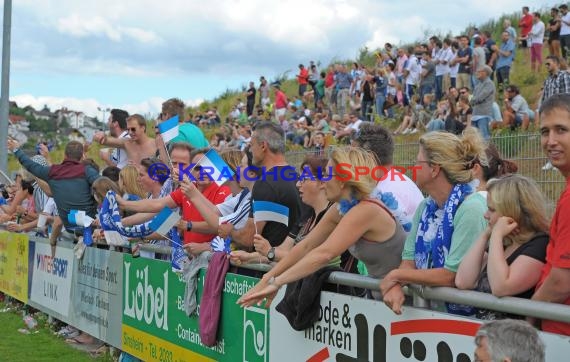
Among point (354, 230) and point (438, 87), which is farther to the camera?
point (438, 87)

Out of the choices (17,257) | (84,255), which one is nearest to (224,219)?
(84,255)

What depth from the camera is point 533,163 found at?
11.8 metres

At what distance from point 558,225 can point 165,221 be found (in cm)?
491

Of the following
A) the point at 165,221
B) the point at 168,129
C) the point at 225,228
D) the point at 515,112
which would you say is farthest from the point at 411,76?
the point at 225,228

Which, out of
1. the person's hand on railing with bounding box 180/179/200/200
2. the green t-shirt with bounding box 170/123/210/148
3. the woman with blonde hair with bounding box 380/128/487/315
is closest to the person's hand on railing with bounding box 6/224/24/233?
the green t-shirt with bounding box 170/123/210/148

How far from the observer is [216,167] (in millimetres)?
7648

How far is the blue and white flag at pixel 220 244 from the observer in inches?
295

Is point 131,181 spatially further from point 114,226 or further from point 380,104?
point 380,104

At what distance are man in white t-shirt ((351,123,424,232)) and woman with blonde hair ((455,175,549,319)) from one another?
139 cm

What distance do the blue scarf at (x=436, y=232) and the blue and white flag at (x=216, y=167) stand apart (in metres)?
→ 2.90

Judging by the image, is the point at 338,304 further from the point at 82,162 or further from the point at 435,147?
the point at 82,162

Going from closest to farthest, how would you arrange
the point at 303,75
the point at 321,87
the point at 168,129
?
the point at 168,129 < the point at 321,87 < the point at 303,75

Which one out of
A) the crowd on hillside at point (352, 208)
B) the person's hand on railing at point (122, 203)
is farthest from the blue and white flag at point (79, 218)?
the person's hand on railing at point (122, 203)

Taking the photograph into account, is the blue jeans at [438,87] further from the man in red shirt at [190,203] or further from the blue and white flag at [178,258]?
the blue and white flag at [178,258]
